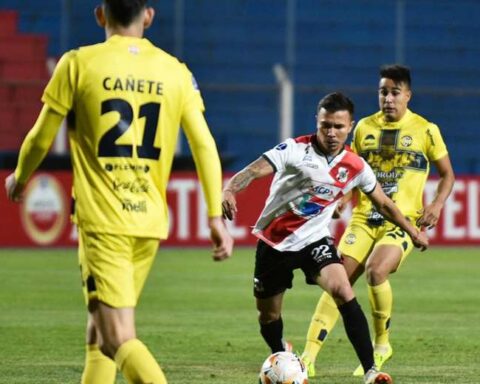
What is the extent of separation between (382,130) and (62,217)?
1195 cm

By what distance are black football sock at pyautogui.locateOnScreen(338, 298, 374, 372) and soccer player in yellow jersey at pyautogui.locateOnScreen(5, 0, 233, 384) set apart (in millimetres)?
2556

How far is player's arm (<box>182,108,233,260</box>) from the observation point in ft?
18.4

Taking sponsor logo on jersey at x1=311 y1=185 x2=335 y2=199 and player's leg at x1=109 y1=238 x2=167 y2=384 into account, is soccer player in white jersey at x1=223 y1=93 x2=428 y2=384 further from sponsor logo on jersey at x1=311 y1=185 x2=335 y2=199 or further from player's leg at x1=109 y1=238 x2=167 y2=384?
player's leg at x1=109 y1=238 x2=167 y2=384

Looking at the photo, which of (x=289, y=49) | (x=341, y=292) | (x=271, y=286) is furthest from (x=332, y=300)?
(x=289, y=49)

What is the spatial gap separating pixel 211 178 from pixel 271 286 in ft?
9.41

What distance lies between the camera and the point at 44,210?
21.0m

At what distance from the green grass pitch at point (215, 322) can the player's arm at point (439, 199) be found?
988mm

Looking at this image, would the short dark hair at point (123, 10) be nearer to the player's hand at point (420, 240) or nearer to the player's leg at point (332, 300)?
the player's hand at point (420, 240)

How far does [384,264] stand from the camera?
9.29m

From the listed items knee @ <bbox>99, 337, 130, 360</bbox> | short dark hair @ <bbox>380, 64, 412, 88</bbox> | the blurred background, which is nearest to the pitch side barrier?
the blurred background

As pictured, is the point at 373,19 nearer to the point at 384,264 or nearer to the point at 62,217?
the point at 62,217

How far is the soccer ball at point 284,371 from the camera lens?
25.1 ft

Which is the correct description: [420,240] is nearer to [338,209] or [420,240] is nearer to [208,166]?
[338,209]

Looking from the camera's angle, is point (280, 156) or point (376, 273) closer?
point (280, 156)
